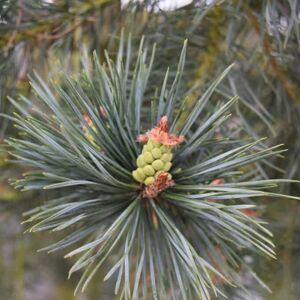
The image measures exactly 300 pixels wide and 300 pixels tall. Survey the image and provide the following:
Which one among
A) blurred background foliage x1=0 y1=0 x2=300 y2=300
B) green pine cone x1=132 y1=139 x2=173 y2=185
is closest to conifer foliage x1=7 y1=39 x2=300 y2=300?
green pine cone x1=132 y1=139 x2=173 y2=185

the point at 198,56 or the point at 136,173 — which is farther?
the point at 198,56

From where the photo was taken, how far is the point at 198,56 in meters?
0.55

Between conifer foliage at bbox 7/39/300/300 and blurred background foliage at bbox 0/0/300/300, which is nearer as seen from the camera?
conifer foliage at bbox 7/39/300/300

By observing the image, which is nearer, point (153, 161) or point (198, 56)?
point (153, 161)

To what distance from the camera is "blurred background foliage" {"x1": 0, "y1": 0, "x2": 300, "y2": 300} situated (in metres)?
0.50

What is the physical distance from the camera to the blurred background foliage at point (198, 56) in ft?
1.64

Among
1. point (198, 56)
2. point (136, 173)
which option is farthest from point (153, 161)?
point (198, 56)

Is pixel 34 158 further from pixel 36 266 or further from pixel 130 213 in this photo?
pixel 36 266

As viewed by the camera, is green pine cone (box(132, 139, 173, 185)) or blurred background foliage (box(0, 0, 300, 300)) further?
blurred background foliage (box(0, 0, 300, 300))

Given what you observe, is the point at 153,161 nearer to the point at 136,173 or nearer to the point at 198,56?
the point at 136,173

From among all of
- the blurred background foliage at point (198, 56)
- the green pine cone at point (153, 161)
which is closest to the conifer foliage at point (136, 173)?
the green pine cone at point (153, 161)

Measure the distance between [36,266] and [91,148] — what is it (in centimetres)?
40

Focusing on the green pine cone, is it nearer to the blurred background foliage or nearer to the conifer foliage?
the conifer foliage

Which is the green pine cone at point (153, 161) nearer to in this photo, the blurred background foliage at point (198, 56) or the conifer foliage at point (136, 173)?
the conifer foliage at point (136, 173)
